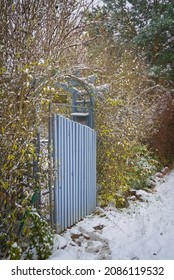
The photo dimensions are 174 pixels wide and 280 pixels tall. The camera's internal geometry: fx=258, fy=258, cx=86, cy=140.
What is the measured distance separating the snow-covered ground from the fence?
0.65ft

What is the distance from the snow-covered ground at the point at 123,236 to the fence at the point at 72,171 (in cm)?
20

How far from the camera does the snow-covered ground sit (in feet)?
10.2

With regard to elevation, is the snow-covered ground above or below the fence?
below

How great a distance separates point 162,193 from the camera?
5.75 m

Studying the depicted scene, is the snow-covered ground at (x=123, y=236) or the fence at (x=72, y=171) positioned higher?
the fence at (x=72, y=171)

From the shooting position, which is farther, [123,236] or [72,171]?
[72,171]

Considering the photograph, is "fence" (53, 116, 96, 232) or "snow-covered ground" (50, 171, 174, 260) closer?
"snow-covered ground" (50, 171, 174, 260)

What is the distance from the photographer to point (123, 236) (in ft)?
12.0

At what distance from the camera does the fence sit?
3363mm

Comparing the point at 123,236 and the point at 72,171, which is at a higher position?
the point at 72,171

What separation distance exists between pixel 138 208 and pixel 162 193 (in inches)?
49.5

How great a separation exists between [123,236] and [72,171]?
3.82ft

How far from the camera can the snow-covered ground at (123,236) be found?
3.11 m

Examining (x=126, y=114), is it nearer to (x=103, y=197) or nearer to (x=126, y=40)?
(x=103, y=197)
